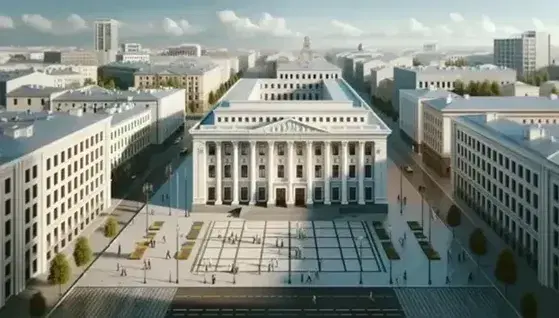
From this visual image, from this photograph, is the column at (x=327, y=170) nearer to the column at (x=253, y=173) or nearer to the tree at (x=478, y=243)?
the column at (x=253, y=173)

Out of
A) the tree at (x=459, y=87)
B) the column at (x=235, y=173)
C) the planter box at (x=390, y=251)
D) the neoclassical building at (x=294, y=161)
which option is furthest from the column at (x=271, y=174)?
the tree at (x=459, y=87)

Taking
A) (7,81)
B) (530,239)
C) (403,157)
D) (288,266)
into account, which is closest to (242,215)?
(288,266)

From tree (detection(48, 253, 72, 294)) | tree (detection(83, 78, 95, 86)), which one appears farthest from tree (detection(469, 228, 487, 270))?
tree (detection(83, 78, 95, 86))

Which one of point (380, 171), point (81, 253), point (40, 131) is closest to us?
point (81, 253)

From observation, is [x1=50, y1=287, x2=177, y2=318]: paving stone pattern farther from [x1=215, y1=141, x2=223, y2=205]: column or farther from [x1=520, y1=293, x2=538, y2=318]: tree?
[x1=215, y1=141, x2=223, y2=205]: column

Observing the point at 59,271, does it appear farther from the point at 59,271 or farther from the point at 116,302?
the point at 116,302

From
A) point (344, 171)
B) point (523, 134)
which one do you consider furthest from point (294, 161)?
point (523, 134)

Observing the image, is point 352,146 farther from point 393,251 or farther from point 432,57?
point 432,57
